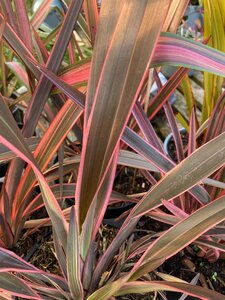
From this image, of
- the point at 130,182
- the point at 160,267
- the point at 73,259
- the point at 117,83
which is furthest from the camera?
the point at 130,182

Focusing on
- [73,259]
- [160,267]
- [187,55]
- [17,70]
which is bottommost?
[160,267]

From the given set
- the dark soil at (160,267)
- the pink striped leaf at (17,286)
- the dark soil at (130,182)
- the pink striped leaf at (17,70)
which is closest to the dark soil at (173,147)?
the dark soil at (130,182)

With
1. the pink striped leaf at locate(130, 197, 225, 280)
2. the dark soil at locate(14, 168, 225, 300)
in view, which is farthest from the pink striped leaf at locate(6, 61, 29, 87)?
the pink striped leaf at locate(130, 197, 225, 280)

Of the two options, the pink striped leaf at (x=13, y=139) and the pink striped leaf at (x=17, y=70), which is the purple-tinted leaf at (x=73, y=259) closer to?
the pink striped leaf at (x=13, y=139)

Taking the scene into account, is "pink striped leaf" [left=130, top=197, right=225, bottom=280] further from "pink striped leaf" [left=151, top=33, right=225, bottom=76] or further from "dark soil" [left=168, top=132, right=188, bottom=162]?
"dark soil" [left=168, top=132, right=188, bottom=162]

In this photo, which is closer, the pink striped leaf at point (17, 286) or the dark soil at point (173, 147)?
the pink striped leaf at point (17, 286)

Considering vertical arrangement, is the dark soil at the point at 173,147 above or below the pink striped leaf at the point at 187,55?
below

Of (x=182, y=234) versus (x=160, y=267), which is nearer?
(x=182, y=234)

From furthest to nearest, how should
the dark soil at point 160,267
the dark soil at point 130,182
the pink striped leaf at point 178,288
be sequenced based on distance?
the dark soil at point 130,182 < the dark soil at point 160,267 < the pink striped leaf at point 178,288

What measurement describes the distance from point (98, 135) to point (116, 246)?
0.22 m

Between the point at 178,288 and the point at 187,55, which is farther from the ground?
the point at 187,55

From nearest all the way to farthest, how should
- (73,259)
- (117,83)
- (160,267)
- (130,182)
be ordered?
(117,83) → (73,259) → (160,267) → (130,182)

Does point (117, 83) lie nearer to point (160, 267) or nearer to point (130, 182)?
point (160, 267)

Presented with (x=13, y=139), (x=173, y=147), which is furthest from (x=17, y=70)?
(x=173, y=147)
